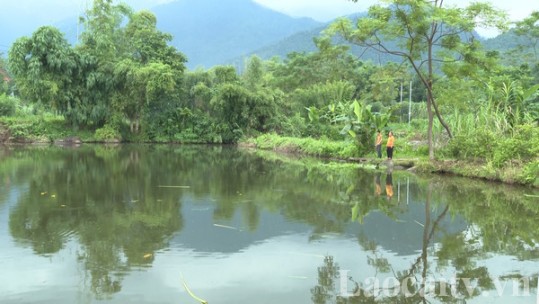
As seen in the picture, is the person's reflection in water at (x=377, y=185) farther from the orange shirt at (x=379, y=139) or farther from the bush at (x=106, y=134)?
the bush at (x=106, y=134)

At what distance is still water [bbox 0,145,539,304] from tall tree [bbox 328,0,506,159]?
4753mm

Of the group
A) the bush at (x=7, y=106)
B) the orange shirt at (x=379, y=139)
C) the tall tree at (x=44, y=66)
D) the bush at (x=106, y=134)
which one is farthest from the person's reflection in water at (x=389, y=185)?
the bush at (x=7, y=106)

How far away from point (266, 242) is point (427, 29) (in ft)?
35.3

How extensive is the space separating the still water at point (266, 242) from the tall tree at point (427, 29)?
4.75m

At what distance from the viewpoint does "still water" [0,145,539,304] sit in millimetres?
5129

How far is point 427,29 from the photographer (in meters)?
15.0

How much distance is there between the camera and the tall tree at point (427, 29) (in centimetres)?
1425

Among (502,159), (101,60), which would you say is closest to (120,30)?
(101,60)

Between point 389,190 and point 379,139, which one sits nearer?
point 389,190

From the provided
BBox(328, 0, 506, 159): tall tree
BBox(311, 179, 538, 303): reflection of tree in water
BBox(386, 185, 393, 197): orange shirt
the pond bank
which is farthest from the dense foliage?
BBox(311, 179, 538, 303): reflection of tree in water

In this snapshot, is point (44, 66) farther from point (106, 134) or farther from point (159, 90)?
point (159, 90)

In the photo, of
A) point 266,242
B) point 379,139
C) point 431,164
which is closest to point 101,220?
point 266,242

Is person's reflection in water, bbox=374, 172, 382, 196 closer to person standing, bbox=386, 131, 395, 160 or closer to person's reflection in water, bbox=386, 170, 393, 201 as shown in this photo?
person's reflection in water, bbox=386, 170, 393, 201

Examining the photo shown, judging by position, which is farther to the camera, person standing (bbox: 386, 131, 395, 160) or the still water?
person standing (bbox: 386, 131, 395, 160)
